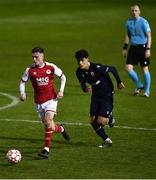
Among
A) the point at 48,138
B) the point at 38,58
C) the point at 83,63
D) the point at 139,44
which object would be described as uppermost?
the point at 139,44

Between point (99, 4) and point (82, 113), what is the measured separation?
2098 inches

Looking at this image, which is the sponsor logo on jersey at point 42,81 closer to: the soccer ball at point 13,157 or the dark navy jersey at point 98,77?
the dark navy jersey at point 98,77

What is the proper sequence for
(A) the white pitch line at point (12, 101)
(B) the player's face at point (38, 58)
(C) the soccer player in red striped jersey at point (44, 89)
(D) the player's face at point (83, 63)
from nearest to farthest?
(B) the player's face at point (38, 58) < (C) the soccer player in red striped jersey at point (44, 89) < (D) the player's face at point (83, 63) < (A) the white pitch line at point (12, 101)

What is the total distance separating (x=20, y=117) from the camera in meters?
21.5

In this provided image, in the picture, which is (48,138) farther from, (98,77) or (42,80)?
(98,77)

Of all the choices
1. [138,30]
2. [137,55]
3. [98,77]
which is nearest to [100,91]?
[98,77]

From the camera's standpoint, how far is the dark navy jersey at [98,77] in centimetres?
1755

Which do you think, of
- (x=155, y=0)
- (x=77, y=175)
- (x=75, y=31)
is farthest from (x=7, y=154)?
(x=155, y=0)

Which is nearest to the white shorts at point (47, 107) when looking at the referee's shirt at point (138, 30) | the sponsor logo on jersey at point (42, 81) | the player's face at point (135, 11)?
the sponsor logo on jersey at point (42, 81)

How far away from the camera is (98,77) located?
1758cm

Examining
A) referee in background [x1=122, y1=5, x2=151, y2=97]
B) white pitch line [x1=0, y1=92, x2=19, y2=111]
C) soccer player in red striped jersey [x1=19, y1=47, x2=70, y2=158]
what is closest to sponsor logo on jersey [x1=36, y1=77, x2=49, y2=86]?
soccer player in red striped jersey [x1=19, y1=47, x2=70, y2=158]

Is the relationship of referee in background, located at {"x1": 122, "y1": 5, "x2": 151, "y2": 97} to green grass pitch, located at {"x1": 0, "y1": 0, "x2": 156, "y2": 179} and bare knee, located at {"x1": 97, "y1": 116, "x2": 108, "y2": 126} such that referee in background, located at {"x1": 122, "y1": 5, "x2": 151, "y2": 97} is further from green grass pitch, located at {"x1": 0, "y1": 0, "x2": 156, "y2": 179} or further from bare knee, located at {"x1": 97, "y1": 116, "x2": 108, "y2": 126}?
bare knee, located at {"x1": 97, "y1": 116, "x2": 108, "y2": 126}

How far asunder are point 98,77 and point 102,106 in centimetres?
68

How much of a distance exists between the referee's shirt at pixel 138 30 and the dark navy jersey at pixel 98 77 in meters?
7.81
